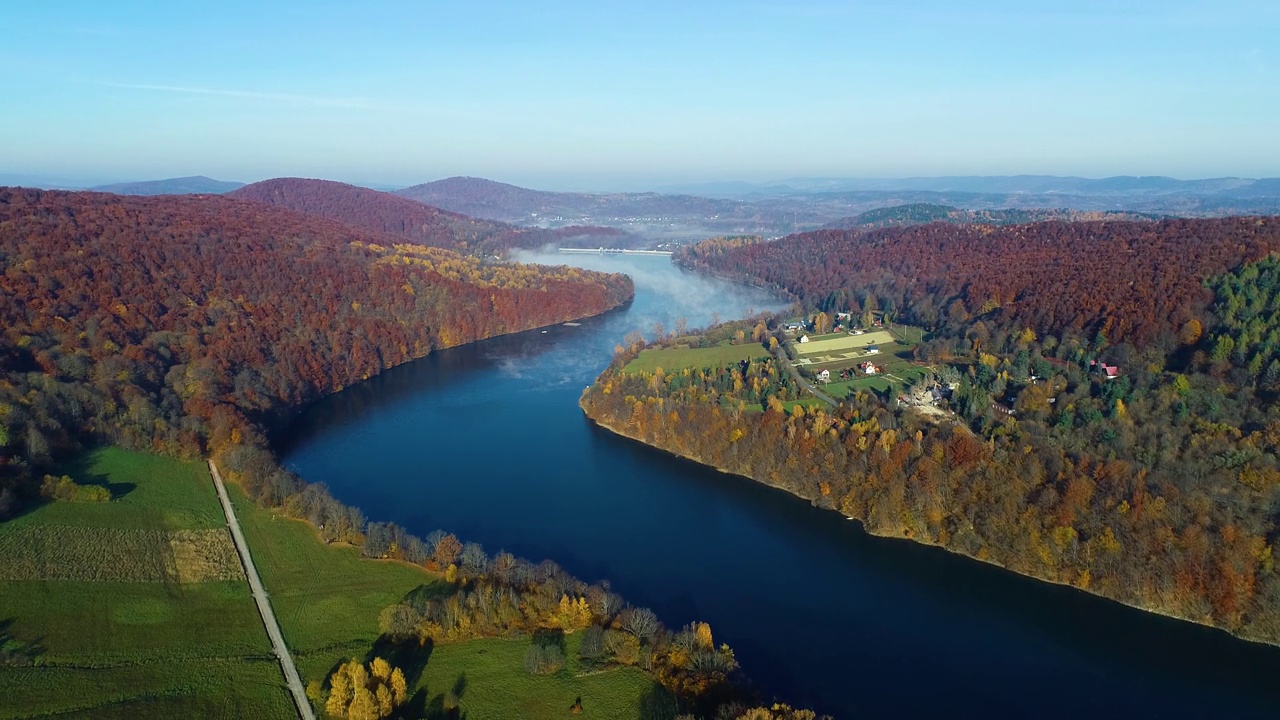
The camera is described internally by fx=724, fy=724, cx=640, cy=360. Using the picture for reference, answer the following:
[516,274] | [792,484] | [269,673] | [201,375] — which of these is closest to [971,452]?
[792,484]

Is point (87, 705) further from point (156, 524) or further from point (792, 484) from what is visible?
point (792, 484)

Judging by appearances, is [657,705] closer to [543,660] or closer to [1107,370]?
[543,660]

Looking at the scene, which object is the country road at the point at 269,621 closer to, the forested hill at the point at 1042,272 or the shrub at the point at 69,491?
the shrub at the point at 69,491

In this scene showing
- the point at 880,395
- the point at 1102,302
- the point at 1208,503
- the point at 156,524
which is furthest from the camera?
the point at 1102,302

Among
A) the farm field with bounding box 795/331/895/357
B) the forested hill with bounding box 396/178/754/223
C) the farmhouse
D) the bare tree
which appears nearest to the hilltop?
the forested hill with bounding box 396/178/754/223

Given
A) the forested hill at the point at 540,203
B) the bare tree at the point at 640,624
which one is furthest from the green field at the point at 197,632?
the forested hill at the point at 540,203

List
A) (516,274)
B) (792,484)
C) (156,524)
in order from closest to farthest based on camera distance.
A: (156,524) < (792,484) < (516,274)
